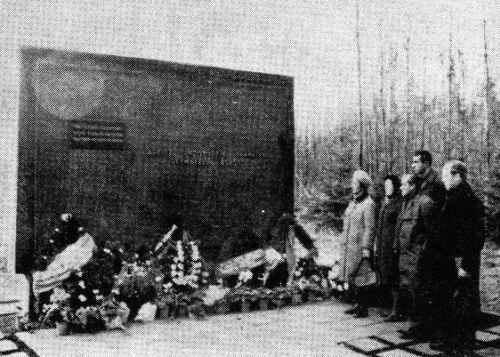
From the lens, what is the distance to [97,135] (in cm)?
659

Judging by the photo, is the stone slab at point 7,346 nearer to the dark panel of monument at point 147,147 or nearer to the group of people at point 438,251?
the dark panel of monument at point 147,147

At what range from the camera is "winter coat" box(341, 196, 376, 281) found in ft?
20.4

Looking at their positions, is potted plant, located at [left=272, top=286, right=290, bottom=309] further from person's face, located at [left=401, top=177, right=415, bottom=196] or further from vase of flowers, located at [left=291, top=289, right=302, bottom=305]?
person's face, located at [left=401, top=177, right=415, bottom=196]

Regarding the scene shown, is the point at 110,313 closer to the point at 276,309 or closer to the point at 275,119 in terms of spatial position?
the point at 276,309

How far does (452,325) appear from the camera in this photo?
193 inches

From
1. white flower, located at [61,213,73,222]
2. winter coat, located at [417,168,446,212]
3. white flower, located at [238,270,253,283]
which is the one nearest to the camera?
winter coat, located at [417,168,446,212]

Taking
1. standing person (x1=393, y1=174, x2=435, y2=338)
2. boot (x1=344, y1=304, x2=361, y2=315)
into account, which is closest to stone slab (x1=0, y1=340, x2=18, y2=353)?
boot (x1=344, y1=304, x2=361, y2=315)

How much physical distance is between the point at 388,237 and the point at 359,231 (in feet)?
1.83

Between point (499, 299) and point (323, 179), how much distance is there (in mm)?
3806

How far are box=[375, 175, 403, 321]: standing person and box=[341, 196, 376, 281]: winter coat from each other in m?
0.17

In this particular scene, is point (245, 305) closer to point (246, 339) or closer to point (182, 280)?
point (182, 280)

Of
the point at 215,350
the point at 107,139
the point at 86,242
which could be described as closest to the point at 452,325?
the point at 215,350

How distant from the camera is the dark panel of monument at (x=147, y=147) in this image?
6266mm

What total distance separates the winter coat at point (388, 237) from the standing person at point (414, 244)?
317 millimetres
